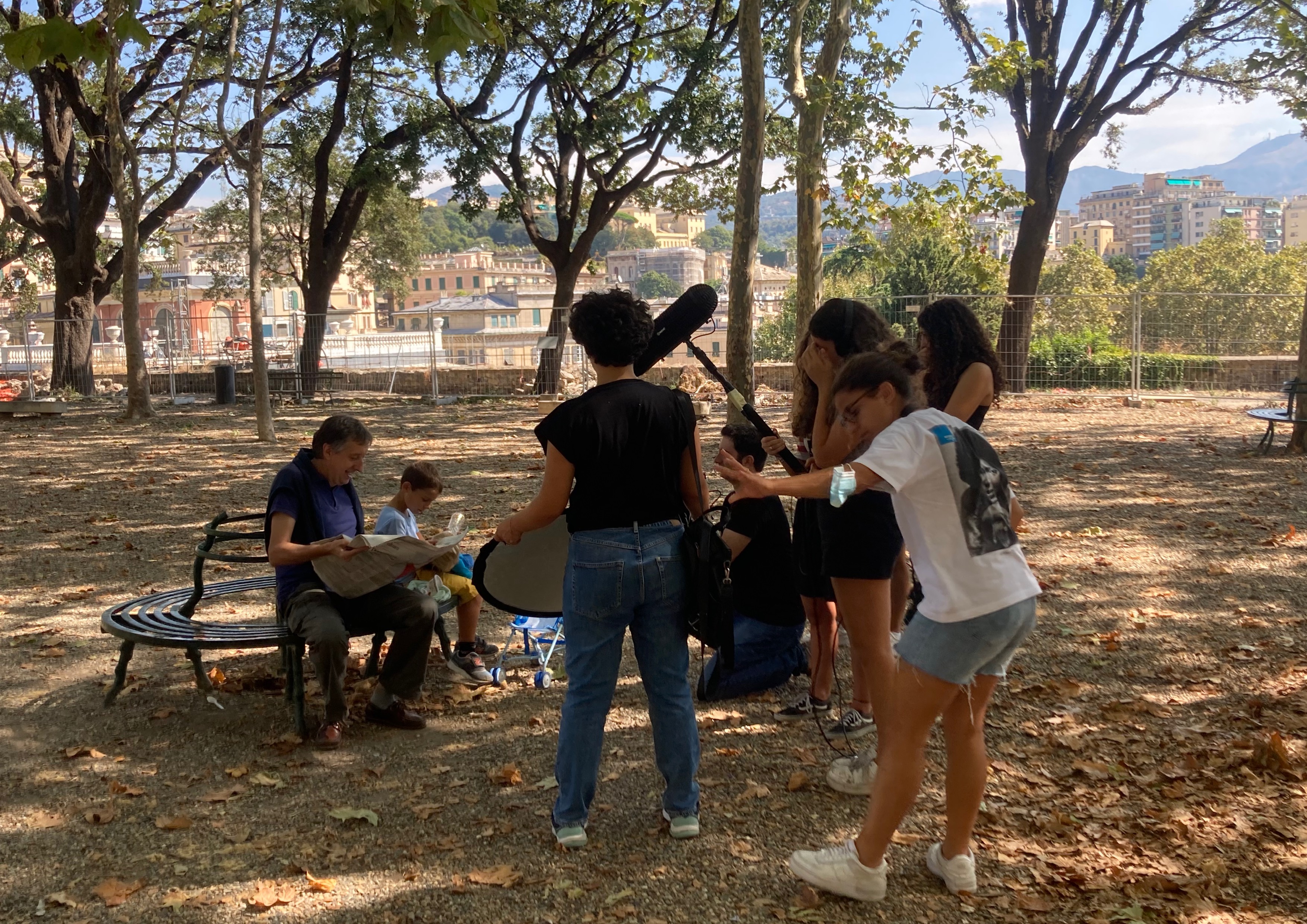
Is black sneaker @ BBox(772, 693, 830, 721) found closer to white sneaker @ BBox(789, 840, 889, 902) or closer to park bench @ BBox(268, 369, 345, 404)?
white sneaker @ BBox(789, 840, 889, 902)

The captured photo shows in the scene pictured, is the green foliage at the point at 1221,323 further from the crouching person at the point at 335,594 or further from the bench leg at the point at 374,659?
the crouching person at the point at 335,594

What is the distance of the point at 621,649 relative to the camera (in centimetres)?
350

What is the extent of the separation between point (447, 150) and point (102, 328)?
10.9 metres

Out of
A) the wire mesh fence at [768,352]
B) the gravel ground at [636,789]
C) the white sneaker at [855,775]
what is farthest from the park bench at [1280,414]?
the white sneaker at [855,775]

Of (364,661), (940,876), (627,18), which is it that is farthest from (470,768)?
(627,18)

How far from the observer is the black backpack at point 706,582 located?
3.44 meters

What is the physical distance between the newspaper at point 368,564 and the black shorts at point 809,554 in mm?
1449

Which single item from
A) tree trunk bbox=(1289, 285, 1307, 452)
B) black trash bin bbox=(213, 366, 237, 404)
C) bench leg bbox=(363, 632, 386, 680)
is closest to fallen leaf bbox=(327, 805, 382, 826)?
bench leg bbox=(363, 632, 386, 680)

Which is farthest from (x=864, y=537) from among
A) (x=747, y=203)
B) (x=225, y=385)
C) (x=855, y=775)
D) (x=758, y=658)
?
(x=225, y=385)

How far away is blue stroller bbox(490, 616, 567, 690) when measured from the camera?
17.2 ft

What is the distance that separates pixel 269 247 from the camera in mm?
39719

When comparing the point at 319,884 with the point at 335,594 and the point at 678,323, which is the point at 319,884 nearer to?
the point at 335,594

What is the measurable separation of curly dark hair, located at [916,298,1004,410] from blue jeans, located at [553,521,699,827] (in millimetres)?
1327

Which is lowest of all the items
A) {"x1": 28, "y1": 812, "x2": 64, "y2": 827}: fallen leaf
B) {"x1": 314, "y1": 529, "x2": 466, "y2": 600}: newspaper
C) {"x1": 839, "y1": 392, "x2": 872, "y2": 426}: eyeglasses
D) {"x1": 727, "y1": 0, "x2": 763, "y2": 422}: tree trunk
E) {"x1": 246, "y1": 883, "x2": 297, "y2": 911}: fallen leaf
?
{"x1": 246, "y1": 883, "x2": 297, "y2": 911}: fallen leaf
